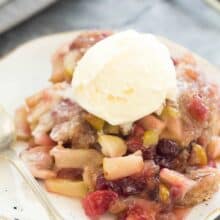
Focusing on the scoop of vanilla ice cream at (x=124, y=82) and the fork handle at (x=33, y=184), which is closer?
the fork handle at (x=33, y=184)

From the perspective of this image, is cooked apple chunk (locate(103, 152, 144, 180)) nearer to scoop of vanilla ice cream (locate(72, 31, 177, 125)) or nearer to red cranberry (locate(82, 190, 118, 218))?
red cranberry (locate(82, 190, 118, 218))

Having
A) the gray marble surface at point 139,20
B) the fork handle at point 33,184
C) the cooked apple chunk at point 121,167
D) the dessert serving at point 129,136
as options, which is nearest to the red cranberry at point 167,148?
the dessert serving at point 129,136

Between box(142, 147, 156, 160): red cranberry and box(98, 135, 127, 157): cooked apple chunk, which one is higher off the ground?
box(98, 135, 127, 157): cooked apple chunk

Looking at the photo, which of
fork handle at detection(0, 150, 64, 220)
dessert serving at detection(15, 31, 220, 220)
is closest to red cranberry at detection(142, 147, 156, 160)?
dessert serving at detection(15, 31, 220, 220)

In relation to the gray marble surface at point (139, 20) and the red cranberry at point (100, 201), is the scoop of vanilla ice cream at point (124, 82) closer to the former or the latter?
the red cranberry at point (100, 201)

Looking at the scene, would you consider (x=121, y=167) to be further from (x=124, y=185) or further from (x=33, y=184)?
(x=33, y=184)

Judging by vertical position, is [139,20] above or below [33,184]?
above

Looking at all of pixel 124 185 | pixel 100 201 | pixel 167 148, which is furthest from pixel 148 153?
pixel 100 201
